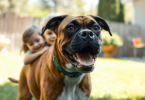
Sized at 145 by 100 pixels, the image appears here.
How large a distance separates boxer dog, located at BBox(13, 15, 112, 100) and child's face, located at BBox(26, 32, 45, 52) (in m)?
0.44

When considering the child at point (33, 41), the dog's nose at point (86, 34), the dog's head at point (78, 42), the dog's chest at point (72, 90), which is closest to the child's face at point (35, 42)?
the child at point (33, 41)

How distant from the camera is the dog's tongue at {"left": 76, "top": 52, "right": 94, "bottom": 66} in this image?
1.72 m

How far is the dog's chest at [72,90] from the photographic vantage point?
1.95 m

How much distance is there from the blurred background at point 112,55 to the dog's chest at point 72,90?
148 centimetres

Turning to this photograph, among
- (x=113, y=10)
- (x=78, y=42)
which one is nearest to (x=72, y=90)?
(x=78, y=42)

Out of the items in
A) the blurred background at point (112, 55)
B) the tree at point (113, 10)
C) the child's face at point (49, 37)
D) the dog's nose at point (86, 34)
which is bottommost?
the blurred background at point (112, 55)

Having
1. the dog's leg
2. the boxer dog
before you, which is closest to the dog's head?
the boxer dog

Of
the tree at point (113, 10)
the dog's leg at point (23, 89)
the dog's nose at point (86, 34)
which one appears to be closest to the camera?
the dog's nose at point (86, 34)

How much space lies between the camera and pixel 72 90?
2014 mm

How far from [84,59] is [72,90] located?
0.48 m

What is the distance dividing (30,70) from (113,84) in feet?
9.16

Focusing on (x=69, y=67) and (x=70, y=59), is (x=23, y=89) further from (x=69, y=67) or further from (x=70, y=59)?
(x=70, y=59)

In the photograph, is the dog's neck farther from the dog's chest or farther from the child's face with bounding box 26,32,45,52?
the child's face with bounding box 26,32,45,52

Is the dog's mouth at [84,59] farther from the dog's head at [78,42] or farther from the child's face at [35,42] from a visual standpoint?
the child's face at [35,42]
